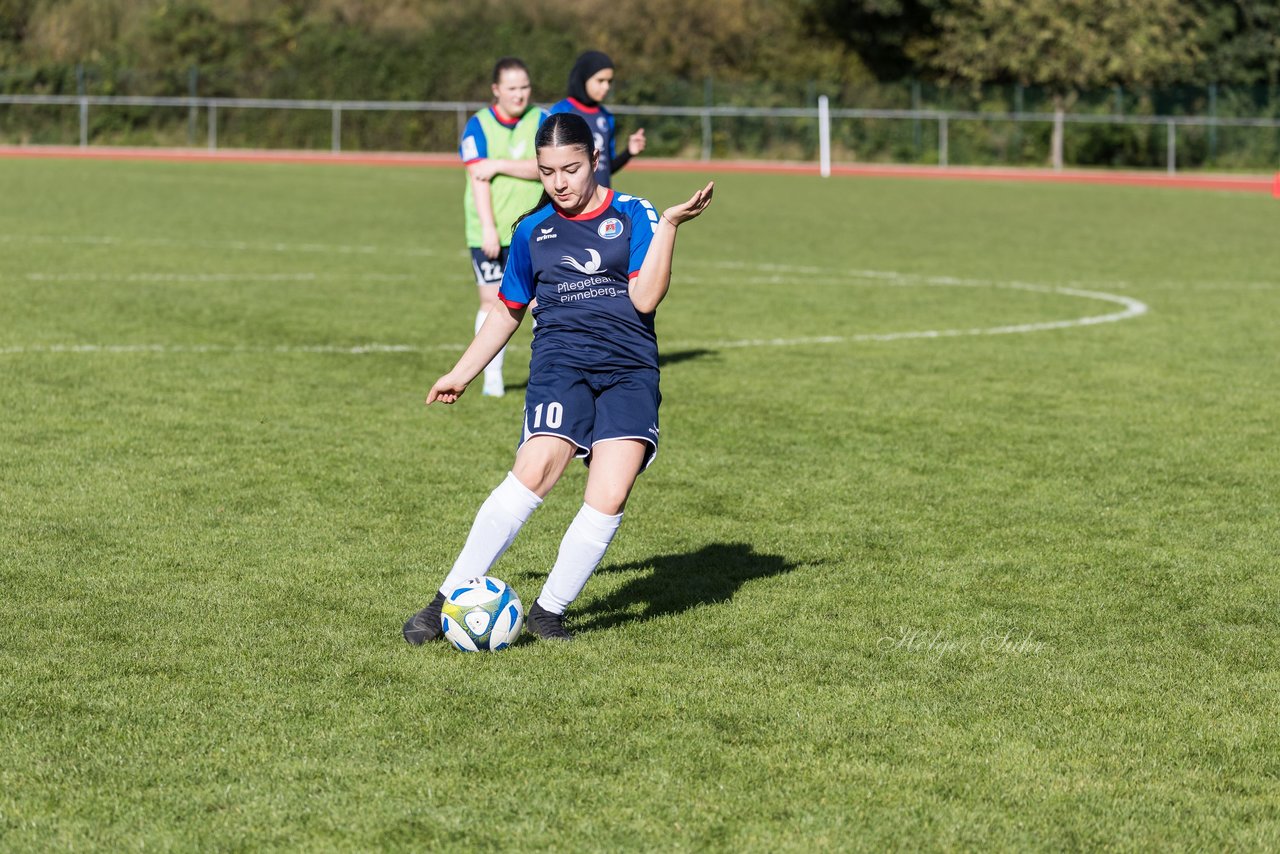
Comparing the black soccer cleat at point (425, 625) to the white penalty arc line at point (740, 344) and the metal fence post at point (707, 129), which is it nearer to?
the white penalty arc line at point (740, 344)

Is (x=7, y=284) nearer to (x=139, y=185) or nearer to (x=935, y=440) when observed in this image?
(x=935, y=440)

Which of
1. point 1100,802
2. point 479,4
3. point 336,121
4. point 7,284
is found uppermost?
point 479,4

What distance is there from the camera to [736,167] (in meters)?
47.7

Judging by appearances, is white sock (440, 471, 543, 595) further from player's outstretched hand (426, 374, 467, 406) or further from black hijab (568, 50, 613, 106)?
black hijab (568, 50, 613, 106)

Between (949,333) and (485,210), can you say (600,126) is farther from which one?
(949,333)

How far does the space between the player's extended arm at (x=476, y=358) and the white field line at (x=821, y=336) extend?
22.4 ft

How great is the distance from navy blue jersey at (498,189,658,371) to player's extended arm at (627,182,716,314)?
0.22 ft

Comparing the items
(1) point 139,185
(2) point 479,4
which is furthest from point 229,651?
(2) point 479,4

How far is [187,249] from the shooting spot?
2031 centimetres

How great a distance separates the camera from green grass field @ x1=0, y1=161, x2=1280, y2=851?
4.34 metres

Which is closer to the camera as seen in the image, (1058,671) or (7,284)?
(1058,671)

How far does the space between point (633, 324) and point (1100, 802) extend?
2.30 metres

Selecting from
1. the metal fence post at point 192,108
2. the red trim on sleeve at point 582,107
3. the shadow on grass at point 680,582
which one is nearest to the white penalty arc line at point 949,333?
the red trim on sleeve at point 582,107

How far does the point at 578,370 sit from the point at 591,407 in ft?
0.45
